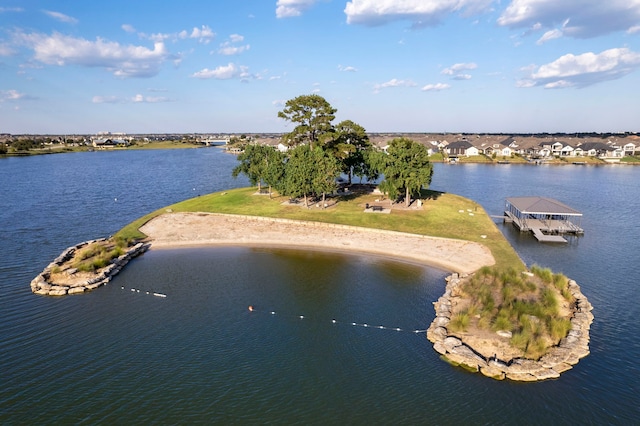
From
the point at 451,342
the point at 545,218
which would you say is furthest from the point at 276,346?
the point at 545,218

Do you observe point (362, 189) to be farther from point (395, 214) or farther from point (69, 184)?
point (69, 184)

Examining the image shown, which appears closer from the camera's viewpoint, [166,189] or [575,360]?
[575,360]

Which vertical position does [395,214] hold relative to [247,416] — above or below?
above

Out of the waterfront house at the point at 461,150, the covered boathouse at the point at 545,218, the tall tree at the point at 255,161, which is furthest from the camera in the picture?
the waterfront house at the point at 461,150

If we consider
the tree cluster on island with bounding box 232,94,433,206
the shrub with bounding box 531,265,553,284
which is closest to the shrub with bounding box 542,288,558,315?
the shrub with bounding box 531,265,553,284

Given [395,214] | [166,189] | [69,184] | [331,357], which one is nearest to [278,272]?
[331,357]

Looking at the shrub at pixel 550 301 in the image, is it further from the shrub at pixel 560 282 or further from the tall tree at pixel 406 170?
the tall tree at pixel 406 170

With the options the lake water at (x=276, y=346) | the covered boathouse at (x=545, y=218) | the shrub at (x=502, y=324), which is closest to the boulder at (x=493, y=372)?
the lake water at (x=276, y=346)

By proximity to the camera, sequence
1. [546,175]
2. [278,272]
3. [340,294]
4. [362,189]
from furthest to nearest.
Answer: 1. [546,175]
2. [362,189]
3. [278,272]
4. [340,294]
